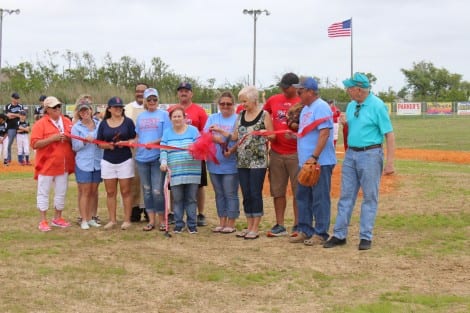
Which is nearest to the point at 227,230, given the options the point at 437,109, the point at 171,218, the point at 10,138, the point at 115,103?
the point at 171,218

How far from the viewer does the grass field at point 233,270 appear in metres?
5.55

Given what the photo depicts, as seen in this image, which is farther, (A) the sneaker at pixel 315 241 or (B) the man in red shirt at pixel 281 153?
(B) the man in red shirt at pixel 281 153

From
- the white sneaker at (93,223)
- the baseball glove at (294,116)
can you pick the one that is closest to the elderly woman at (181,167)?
the white sneaker at (93,223)

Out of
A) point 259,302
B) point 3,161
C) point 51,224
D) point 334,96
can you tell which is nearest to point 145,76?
point 334,96

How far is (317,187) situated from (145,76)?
167 ft

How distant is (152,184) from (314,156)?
2323 mm

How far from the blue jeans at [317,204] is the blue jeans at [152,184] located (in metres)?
1.81

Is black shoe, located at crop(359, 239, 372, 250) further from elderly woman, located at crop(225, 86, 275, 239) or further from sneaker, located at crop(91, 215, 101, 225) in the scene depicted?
sneaker, located at crop(91, 215, 101, 225)

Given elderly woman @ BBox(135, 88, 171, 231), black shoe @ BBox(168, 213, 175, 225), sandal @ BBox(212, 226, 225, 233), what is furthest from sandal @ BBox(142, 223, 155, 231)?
sandal @ BBox(212, 226, 225, 233)

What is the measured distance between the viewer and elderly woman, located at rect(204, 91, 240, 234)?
838 centimetres

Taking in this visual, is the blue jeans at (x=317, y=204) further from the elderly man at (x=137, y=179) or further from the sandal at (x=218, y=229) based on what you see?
the elderly man at (x=137, y=179)

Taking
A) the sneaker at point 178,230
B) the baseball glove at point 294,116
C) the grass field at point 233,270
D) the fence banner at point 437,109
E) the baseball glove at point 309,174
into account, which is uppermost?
the fence banner at point 437,109

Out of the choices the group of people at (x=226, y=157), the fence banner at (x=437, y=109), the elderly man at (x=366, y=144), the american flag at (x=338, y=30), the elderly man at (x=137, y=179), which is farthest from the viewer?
the fence banner at (x=437, y=109)

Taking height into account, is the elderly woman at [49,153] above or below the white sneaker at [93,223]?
above
